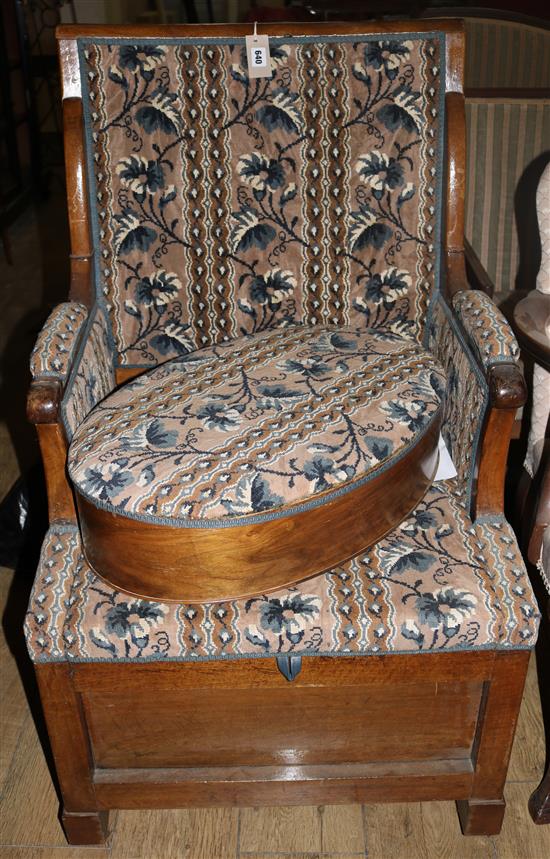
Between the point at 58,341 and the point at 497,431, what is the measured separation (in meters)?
0.69

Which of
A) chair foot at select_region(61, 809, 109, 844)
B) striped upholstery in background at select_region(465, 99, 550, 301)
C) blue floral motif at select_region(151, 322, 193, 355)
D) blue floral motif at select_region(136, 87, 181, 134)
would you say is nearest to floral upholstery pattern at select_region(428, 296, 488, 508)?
blue floral motif at select_region(151, 322, 193, 355)

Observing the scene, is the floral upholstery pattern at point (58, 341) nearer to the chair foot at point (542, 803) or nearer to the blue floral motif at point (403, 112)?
the blue floral motif at point (403, 112)

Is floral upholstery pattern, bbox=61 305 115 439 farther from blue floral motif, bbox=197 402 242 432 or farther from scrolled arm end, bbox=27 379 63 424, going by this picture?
blue floral motif, bbox=197 402 242 432

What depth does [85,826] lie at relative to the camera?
1.53 metres

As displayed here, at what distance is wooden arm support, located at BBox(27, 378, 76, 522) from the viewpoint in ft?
4.33

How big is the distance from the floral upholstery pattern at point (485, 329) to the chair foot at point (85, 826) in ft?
3.19

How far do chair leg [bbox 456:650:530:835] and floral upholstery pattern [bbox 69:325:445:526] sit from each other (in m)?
0.38

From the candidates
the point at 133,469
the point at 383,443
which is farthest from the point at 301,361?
the point at 133,469

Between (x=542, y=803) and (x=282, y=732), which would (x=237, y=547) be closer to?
(x=282, y=732)

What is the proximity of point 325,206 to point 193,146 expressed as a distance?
0.27 meters

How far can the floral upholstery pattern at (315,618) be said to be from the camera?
1.31 metres

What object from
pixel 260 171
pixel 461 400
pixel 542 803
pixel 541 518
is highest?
pixel 260 171

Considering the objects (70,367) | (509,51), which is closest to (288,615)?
(70,367)

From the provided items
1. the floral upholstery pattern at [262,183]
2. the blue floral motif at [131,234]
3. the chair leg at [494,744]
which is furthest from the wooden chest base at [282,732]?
the blue floral motif at [131,234]
